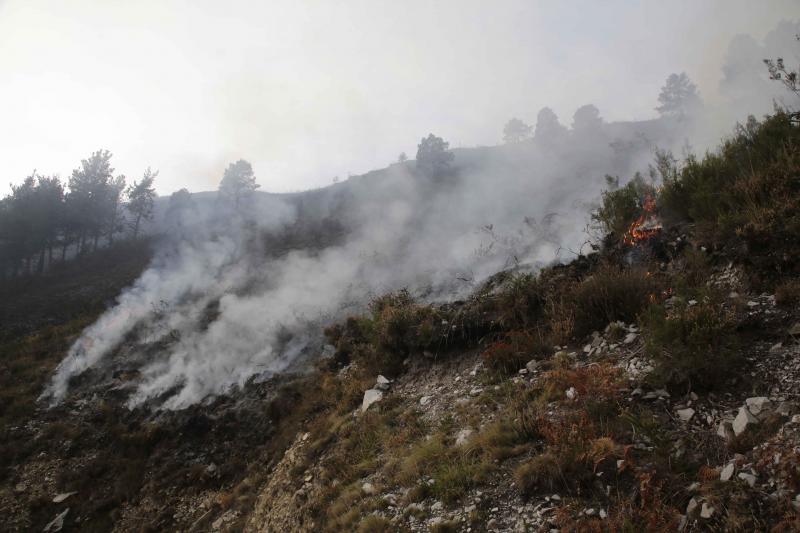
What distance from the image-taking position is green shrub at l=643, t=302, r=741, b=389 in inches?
143

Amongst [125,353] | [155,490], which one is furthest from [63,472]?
[125,353]

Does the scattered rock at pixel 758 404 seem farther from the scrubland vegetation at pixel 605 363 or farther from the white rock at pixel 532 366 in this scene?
the white rock at pixel 532 366

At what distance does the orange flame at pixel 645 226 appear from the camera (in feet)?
22.4

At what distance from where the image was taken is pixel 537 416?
4.12 metres

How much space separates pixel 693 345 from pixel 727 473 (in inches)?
61.3

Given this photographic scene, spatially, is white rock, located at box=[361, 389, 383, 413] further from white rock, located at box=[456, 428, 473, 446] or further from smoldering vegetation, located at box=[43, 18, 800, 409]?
smoldering vegetation, located at box=[43, 18, 800, 409]

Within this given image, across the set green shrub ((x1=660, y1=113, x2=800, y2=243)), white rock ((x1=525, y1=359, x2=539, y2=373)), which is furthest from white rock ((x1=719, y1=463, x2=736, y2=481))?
green shrub ((x1=660, y1=113, x2=800, y2=243))

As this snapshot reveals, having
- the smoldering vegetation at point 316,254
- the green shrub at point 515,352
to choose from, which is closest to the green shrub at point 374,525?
the green shrub at point 515,352

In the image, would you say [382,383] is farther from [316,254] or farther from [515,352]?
[316,254]

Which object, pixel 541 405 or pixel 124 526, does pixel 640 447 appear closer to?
pixel 541 405

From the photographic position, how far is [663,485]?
284cm

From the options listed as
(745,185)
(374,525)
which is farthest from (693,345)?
(374,525)

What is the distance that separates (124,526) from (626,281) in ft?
31.6

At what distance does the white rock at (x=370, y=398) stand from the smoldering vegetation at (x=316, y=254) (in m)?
3.45
